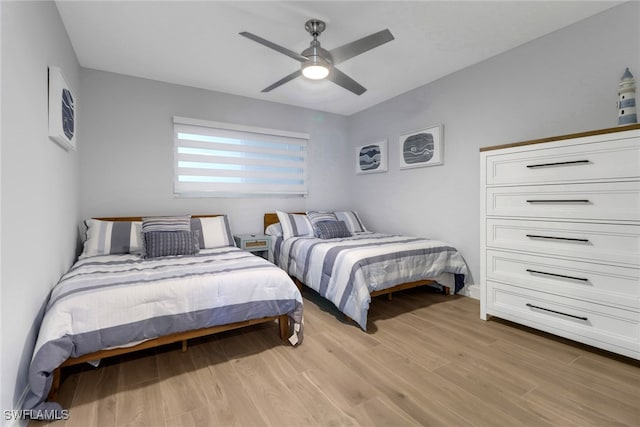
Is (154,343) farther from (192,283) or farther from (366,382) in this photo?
(366,382)

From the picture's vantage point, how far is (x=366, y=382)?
1672 mm

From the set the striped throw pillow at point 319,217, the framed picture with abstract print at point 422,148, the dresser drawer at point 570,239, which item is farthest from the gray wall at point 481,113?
the striped throw pillow at point 319,217

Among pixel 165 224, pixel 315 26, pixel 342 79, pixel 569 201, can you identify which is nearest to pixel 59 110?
pixel 165 224

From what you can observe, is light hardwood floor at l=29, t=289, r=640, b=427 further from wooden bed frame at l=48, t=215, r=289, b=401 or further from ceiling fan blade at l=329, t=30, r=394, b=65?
ceiling fan blade at l=329, t=30, r=394, b=65

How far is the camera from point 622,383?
1618mm

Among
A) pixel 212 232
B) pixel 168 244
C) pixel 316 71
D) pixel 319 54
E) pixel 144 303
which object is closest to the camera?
→ pixel 144 303

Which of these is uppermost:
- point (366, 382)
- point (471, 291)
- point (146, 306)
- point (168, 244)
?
point (168, 244)

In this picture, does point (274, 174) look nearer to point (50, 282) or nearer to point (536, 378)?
point (50, 282)

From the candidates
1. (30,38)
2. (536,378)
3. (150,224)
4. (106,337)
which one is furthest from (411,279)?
(30,38)

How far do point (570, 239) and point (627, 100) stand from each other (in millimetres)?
955

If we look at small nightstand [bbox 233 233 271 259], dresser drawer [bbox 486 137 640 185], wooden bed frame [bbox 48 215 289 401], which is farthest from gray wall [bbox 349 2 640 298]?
wooden bed frame [bbox 48 215 289 401]

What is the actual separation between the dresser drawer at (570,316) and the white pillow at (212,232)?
2.56m

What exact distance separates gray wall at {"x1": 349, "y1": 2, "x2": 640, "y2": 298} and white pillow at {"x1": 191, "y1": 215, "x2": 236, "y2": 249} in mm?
2145

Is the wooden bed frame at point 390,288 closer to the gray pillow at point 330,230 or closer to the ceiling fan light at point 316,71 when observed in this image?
the gray pillow at point 330,230
